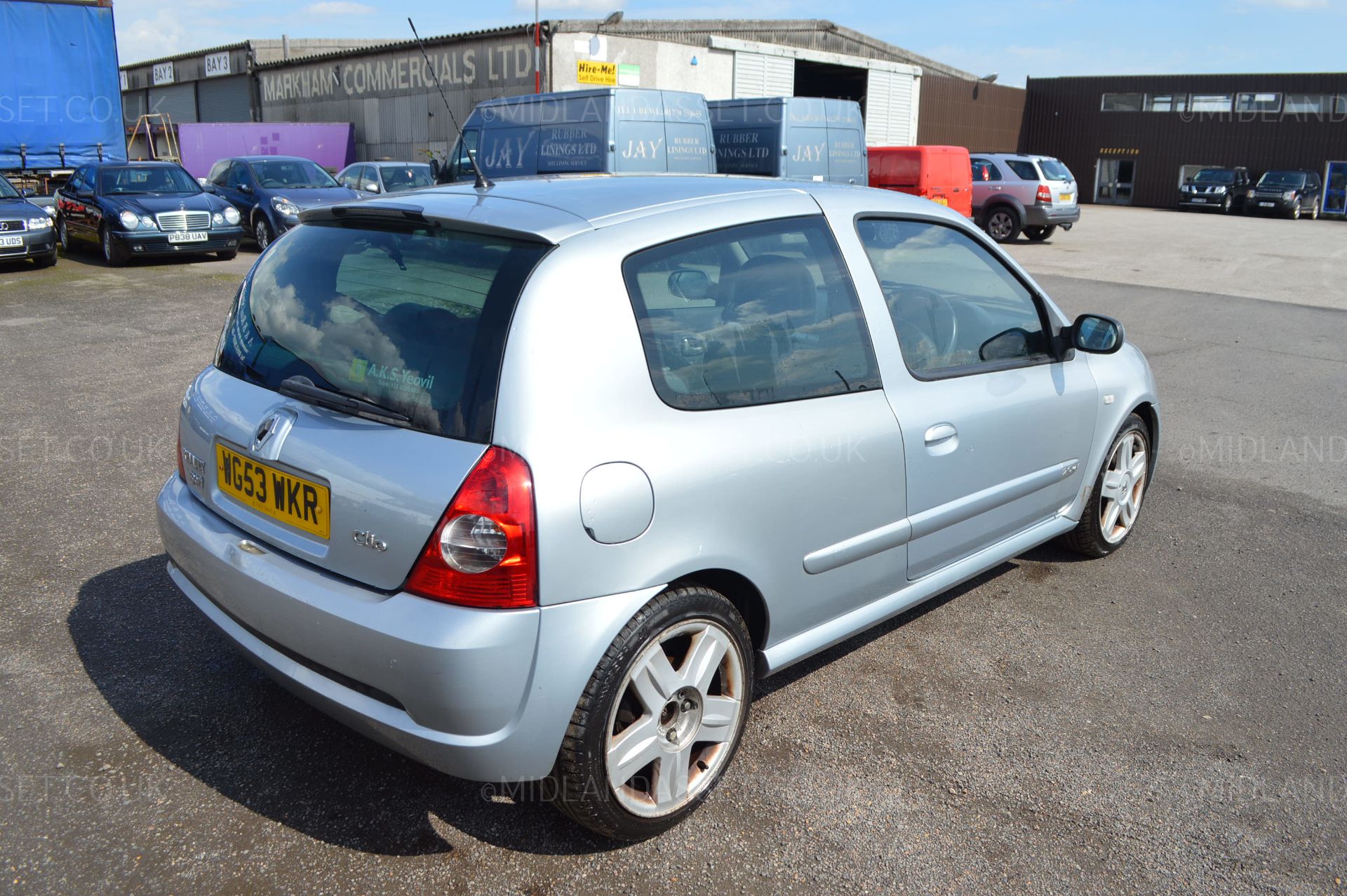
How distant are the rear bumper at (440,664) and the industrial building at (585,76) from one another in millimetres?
18002

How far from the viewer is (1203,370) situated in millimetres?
9109

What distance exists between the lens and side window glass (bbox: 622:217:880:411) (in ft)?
8.71

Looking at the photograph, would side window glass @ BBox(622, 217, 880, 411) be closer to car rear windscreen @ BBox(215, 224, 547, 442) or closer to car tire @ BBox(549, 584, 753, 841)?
car rear windscreen @ BBox(215, 224, 547, 442)

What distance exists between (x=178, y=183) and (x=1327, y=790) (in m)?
16.6

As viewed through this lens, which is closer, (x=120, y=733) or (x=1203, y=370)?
(x=120, y=733)

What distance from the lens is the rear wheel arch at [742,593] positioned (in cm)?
267

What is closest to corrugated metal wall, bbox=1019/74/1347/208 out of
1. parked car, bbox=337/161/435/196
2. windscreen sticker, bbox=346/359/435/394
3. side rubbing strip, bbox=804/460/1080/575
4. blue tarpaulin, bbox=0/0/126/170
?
parked car, bbox=337/161/435/196

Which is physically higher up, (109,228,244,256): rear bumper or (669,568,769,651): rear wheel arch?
(109,228,244,256): rear bumper

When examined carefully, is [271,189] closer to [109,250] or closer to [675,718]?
[109,250]

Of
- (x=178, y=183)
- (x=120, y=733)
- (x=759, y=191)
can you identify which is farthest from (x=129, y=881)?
(x=178, y=183)

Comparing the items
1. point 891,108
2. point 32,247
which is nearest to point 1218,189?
point 891,108

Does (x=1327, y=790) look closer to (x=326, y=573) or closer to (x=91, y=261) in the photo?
(x=326, y=573)

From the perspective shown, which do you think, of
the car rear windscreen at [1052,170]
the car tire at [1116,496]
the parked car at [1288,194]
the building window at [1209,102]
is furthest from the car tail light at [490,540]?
the building window at [1209,102]

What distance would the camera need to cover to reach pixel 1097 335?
13.0ft
